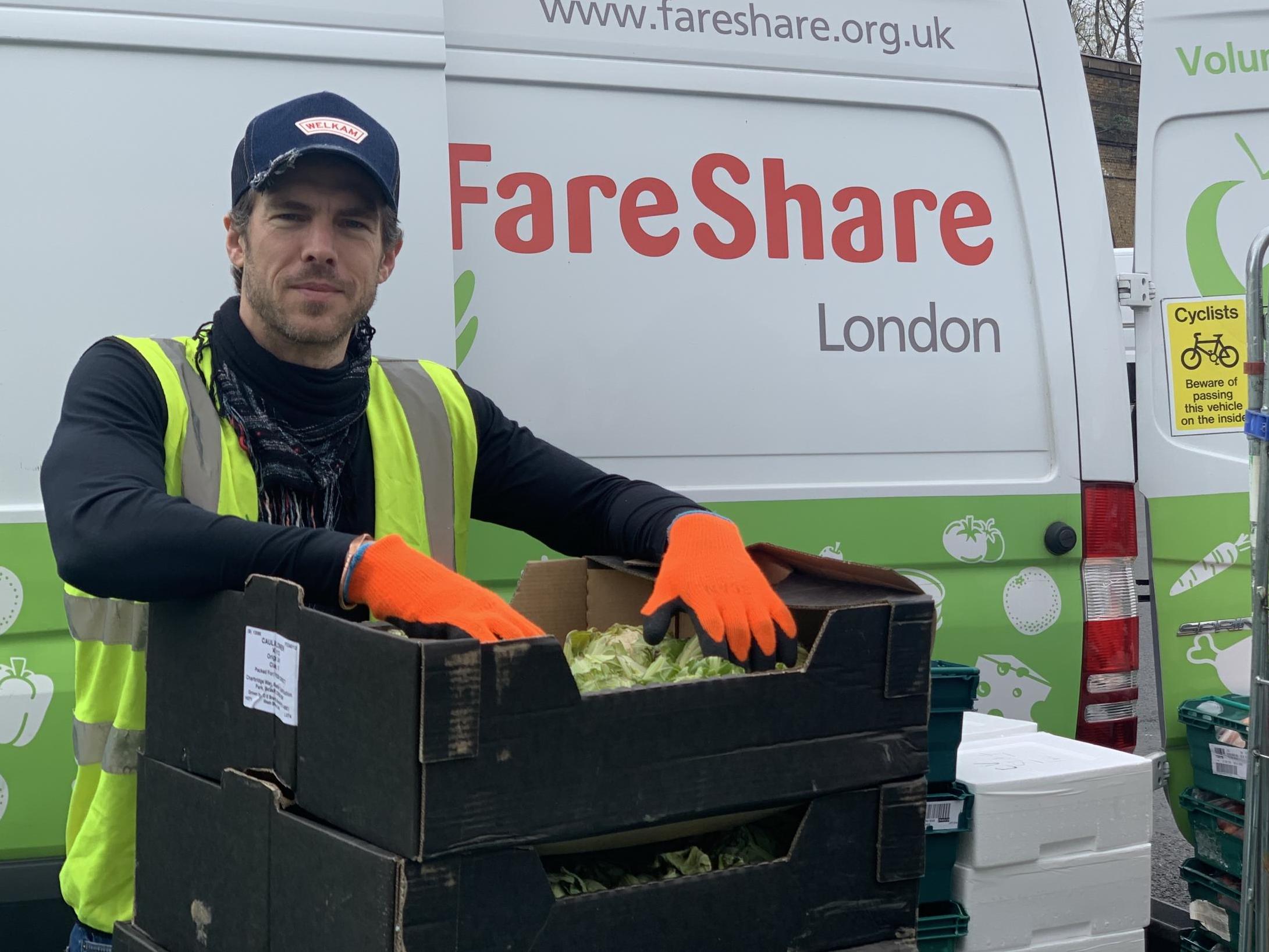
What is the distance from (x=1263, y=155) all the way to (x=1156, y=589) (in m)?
1.26

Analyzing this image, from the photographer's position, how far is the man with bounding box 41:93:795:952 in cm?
150

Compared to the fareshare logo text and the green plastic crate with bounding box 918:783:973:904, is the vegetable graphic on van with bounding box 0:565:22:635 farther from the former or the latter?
the fareshare logo text

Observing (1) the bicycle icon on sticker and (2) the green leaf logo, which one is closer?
(2) the green leaf logo

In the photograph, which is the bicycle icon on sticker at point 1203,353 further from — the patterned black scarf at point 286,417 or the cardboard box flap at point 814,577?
the patterned black scarf at point 286,417

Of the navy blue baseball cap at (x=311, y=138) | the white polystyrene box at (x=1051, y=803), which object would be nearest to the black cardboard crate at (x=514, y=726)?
the navy blue baseball cap at (x=311, y=138)

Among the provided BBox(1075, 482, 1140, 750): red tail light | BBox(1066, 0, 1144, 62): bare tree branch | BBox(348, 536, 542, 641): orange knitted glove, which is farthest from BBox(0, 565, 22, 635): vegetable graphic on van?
BBox(1066, 0, 1144, 62): bare tree branch

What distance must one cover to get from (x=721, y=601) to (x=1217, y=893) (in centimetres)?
235

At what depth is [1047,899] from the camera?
7.97 feet

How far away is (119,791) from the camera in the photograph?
1782 millimetres

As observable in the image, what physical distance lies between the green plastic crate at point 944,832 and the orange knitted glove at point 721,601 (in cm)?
82

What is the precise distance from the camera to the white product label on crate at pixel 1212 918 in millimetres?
3301

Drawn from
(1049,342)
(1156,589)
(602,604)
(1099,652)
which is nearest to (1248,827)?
(1099,652)

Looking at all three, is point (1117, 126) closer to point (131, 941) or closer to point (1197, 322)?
point (1197, 322)

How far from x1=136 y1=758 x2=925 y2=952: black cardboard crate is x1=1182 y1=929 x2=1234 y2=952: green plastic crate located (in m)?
2.19
